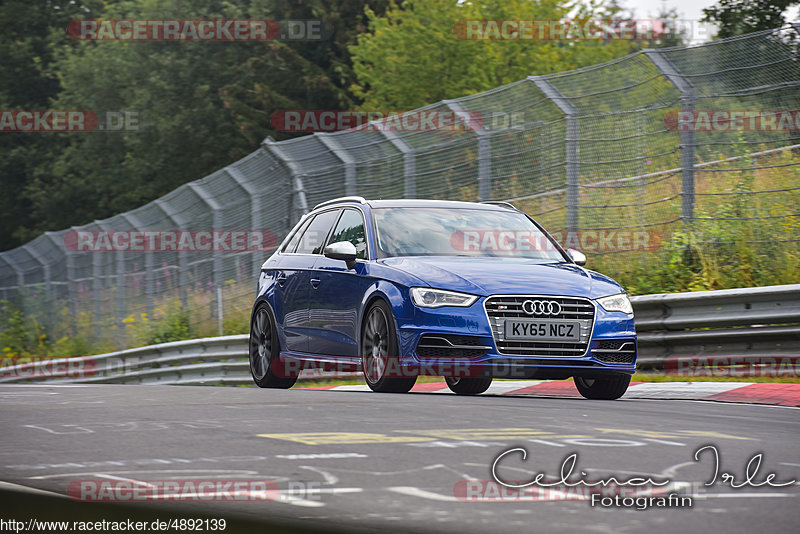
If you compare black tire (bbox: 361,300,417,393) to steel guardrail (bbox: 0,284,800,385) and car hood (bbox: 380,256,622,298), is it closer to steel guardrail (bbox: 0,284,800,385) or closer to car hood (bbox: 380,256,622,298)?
car hood (bbox: 380,256,622,298)

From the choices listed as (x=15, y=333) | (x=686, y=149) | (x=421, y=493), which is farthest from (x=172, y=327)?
(x=421, y=493)

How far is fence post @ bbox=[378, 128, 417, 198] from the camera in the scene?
16844 mm

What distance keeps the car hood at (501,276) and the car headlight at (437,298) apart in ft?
0.15

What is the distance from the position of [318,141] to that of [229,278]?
12.7 ft

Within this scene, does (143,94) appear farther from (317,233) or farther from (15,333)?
(317,233)

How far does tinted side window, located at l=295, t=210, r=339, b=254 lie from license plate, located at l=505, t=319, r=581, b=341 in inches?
107

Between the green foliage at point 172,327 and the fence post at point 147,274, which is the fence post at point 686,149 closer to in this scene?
the green foliage at point 172,327

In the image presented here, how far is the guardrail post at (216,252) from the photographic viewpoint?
20797 millimetres

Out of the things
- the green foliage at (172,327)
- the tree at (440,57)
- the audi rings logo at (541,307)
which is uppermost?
the tree at (440,57)

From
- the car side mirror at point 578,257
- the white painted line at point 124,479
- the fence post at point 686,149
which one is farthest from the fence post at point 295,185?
the white painted line at point 124,479

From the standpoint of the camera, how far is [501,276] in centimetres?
988

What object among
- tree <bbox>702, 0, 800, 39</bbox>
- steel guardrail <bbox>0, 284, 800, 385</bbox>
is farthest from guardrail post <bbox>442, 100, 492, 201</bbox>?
tree <bbox>702, 0, 800, 39</bbox>

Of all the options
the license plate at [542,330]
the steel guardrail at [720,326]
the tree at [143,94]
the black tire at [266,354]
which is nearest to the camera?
the license plate at [542,330]

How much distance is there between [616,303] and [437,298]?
148cm
